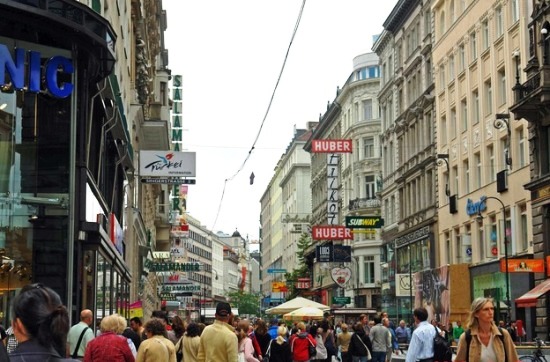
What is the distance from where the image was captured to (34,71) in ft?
60.1

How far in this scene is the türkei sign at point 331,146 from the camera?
6045 cm

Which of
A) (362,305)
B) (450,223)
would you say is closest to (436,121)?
(450,223)

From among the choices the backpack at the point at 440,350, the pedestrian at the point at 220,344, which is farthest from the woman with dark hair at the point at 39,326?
the backpack at the point at 440,350

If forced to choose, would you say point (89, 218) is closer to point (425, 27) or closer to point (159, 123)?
point (159, 123)

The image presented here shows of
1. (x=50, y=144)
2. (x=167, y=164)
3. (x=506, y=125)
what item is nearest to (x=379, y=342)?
(x=50, y=144)

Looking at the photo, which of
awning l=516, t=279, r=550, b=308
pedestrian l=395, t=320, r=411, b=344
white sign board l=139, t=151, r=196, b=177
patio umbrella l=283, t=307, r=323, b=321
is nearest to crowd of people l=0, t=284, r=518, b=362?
awning l=516, t=279, r=550, b=308

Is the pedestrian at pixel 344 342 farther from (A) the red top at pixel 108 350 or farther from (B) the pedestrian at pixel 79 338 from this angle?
(A) the red top at pixel 108 350

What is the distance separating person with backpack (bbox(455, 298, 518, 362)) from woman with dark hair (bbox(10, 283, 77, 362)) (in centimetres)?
455

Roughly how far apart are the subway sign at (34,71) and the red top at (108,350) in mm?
7646

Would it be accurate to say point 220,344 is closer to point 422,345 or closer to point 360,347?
point 422,345

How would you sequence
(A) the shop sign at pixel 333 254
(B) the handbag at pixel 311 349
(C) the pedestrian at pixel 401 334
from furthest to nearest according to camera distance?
(A) the shop sign at pixel 333 254 < (C) the pedestrian at pixel 401 334 < (B) the handbag at pixel 311 349

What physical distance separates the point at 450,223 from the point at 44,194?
36.1 metres

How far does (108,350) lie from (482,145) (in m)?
38.3

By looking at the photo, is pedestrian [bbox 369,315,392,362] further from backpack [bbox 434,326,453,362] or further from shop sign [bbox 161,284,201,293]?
shop sign [bbox 161,284,201,293]
